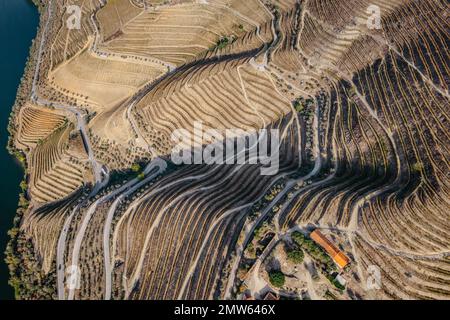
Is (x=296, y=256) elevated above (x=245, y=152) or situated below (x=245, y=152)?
below

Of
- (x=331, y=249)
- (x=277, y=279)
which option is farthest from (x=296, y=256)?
(x=331, y=249)

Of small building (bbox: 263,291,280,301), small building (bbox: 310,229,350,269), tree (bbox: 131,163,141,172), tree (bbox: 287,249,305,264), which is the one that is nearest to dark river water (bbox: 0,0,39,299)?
tree (bbox: 131,163,141,172)

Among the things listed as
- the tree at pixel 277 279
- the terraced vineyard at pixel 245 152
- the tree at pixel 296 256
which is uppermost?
the terraced vineyard at pixel 245 152

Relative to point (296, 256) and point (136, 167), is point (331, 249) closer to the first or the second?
point (296, 256)

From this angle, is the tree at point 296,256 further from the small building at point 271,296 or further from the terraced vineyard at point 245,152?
the small building at point 271,296

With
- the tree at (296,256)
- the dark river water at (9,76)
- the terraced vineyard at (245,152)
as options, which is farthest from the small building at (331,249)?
the dark river water at (9,76)
